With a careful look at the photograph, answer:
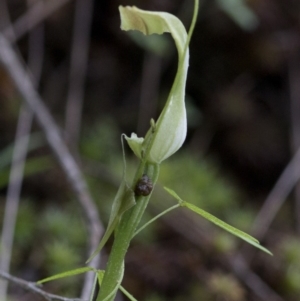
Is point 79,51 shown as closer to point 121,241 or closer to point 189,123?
point 189,123

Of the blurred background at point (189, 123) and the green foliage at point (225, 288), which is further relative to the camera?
the blurred background at point (189, 123)

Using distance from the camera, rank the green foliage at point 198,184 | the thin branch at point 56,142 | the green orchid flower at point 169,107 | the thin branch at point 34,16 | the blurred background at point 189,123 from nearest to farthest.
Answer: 1. the green orchid flower at point 169,107
2. the thin branch at point 56,142
3. the blurred background at point 189,123
4. the green foliage at point 198,184
5. the thin branch at point 34,16

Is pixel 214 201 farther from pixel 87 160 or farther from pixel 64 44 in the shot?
pixel 64 44

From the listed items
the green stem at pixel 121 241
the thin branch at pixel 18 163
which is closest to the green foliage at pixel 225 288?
the thin branch at pixel 18 163

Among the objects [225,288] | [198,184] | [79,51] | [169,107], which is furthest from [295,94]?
[169,107]

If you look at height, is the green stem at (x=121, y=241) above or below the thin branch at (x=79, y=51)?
above

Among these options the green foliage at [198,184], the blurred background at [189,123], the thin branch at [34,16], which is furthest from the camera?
A: the thin branch at [34,16]

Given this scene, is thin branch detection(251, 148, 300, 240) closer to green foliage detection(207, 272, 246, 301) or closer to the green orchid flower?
green foliage detection(207, 272, 246, 301)

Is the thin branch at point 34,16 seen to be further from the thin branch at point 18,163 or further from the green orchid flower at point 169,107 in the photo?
the green orchid flower at point 169,107
